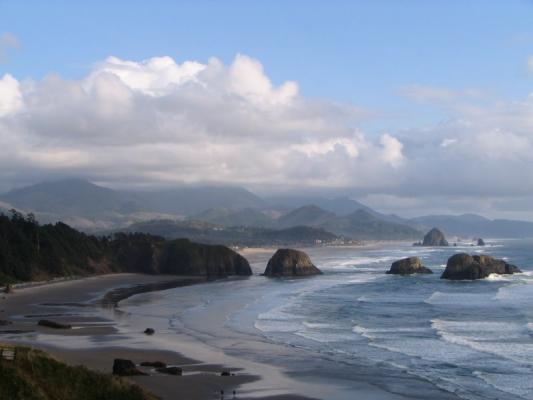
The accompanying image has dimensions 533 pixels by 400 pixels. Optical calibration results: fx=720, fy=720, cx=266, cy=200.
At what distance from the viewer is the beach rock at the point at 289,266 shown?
4966 inches

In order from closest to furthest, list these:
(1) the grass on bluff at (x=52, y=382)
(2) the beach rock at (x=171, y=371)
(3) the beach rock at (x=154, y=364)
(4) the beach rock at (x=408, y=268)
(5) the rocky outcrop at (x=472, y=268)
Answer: (1) the grass on bluff at (x=52, y=382) → (2) the beach rock at (x=171, y=371) → (3) the beach rock at (x=154, y=364) → (5) the rocky outcrop at (x=472, y=268) → (4) the beach rock at (x=408, y=268)

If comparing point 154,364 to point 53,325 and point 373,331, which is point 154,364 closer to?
point 53,325

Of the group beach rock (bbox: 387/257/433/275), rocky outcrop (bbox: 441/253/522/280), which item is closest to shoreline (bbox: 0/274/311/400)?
beach rock (bbox: 387/257/433/275)

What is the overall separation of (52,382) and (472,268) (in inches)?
3454

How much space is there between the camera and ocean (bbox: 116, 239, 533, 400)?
35.2 metres

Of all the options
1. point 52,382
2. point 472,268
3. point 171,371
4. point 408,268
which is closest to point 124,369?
point 171,371

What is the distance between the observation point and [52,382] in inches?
973

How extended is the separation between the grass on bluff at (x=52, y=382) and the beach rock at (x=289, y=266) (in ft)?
328

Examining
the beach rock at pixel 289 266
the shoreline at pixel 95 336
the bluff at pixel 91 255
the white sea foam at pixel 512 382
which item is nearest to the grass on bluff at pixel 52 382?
the shoreline at pixel 95 336

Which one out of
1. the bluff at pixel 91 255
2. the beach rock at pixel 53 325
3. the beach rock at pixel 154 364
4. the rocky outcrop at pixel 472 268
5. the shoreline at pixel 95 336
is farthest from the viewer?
the rocky outcrop at pixel 472 268

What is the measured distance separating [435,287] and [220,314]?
38416 mm

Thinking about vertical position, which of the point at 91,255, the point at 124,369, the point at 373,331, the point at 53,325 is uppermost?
the point at 91,255

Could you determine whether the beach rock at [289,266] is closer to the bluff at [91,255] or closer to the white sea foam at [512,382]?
the bluff at [91,255]

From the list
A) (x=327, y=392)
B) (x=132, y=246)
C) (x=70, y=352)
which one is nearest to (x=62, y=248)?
(x=132, y=246)
